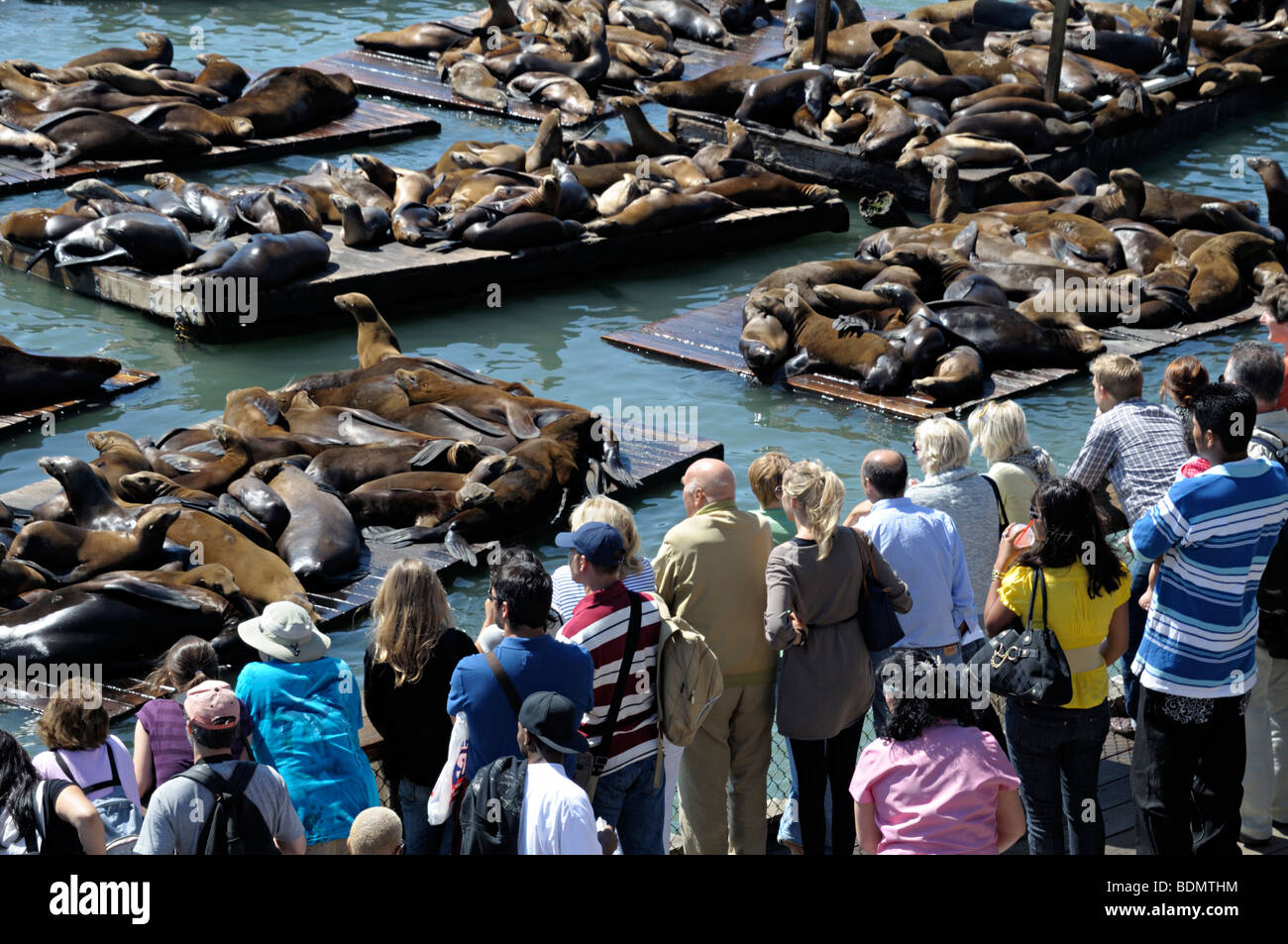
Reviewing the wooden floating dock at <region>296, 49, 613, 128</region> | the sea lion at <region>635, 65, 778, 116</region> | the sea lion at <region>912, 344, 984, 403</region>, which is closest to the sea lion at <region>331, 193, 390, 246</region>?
the sea lion at <region>912, 344, 984, 403</region>

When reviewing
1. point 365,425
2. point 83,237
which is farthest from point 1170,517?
point 83,237

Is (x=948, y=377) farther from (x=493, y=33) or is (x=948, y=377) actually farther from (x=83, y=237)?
(x=493, y=33)

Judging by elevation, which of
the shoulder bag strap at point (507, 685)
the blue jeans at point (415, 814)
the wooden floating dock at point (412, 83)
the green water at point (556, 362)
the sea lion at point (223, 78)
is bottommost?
the green water at point (556, 362)

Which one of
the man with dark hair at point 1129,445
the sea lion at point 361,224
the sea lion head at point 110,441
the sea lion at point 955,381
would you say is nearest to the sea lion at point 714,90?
the sea lion at point 361,224

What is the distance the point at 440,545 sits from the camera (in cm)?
881

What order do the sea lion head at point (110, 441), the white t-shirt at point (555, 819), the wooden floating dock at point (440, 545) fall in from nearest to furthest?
the white t-shirt at point (555, 819) → the wooden floating dock at point (440, 545) → the sea lion head at point (110, 441)

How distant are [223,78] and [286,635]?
53.4 feet

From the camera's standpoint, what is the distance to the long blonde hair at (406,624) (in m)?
4.39

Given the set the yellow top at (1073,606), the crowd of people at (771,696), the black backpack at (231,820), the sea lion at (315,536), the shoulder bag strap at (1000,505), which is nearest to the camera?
the black backpack at (231,820)

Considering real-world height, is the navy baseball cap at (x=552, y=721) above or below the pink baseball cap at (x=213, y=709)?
above

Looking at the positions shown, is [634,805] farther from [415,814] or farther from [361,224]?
[361,224]

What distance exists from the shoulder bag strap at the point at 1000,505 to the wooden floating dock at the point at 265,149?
42.2ft

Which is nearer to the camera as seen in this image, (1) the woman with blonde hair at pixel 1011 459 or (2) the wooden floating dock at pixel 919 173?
(1) the woman with blonde hair at pixel 1011 459

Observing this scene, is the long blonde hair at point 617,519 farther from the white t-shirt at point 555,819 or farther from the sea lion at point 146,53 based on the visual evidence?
the sea lion at point 146,53
